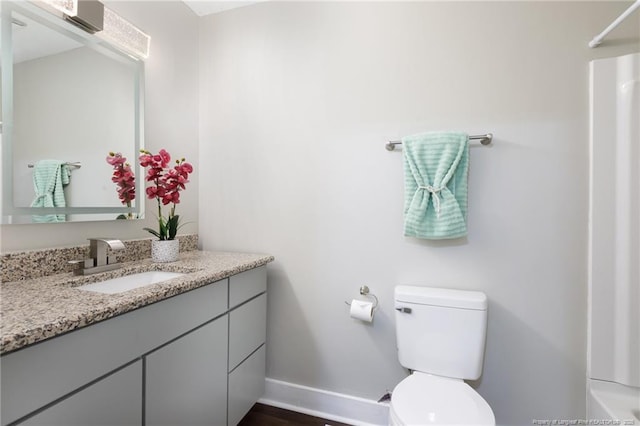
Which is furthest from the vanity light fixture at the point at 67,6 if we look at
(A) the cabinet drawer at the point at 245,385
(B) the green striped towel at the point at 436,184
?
(A) the cabinet drawer at the point at 245,385

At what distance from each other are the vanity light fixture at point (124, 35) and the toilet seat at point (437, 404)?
2.08 metres

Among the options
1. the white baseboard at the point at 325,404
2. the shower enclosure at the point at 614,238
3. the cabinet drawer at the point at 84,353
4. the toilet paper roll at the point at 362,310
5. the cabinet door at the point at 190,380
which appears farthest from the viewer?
the white baseboard at the point at 325,404

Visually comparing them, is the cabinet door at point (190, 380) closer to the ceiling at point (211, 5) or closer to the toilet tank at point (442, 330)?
the toilet tank at point (442, 330)

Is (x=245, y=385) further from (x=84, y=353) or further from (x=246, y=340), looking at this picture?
(x=84, y=353)

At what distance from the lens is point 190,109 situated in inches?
73.0

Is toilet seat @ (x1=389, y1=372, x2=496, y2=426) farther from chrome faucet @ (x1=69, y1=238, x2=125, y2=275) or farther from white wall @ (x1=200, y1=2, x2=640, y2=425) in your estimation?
chrome faucet @ (x1=69, y1=238, x2=125, y2=275)

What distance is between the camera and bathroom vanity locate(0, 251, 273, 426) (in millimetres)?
661

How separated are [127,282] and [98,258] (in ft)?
0.52

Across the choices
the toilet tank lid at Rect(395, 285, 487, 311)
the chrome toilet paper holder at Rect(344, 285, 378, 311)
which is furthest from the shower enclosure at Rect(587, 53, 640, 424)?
the chrome toilet paper holder at Rect(344, 285, 378, 311)

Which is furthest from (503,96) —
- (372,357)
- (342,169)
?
(372,357)

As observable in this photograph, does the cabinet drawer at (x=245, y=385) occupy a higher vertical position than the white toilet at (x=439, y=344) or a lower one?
lower

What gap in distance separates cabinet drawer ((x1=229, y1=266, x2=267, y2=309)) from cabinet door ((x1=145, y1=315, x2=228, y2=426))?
112mm

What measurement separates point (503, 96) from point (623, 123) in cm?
49

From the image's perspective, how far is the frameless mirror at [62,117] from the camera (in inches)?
41.6
